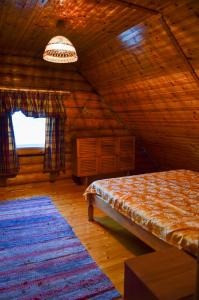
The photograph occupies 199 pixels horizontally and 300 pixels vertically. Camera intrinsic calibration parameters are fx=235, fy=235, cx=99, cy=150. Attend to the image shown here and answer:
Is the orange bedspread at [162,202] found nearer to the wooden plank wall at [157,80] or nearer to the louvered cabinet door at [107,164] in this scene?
the wooden plank wall at [157,80]

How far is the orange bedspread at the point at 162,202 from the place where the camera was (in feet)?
5.65

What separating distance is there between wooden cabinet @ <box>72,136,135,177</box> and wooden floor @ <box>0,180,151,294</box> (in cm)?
52

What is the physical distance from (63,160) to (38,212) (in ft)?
4.84

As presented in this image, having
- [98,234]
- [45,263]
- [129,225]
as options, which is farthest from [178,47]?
[45,263]

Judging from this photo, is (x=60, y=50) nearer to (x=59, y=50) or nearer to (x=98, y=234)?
(x=59, y=50)

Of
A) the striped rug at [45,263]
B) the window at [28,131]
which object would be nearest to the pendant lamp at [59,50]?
the striped rug at [45,263]

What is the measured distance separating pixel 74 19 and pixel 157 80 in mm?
Result: 1277

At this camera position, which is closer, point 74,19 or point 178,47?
point 178,47

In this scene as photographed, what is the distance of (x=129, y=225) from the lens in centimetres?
230

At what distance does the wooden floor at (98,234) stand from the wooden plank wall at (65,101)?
480mm

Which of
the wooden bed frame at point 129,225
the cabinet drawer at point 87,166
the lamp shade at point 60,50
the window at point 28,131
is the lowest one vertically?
the wooden bed frame at point 129,225

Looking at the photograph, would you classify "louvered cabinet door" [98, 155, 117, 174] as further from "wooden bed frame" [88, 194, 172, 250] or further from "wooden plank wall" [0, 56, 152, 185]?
"wooden bed frame" [88, 194, 172, 250]

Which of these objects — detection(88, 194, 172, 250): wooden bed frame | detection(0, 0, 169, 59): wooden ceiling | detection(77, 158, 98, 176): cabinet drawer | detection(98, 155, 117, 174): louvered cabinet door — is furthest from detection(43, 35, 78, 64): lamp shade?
detection(98, 155, 117, 174): louvered cabinet door

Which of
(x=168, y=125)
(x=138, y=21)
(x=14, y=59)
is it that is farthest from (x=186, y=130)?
(x=14, y=59)
